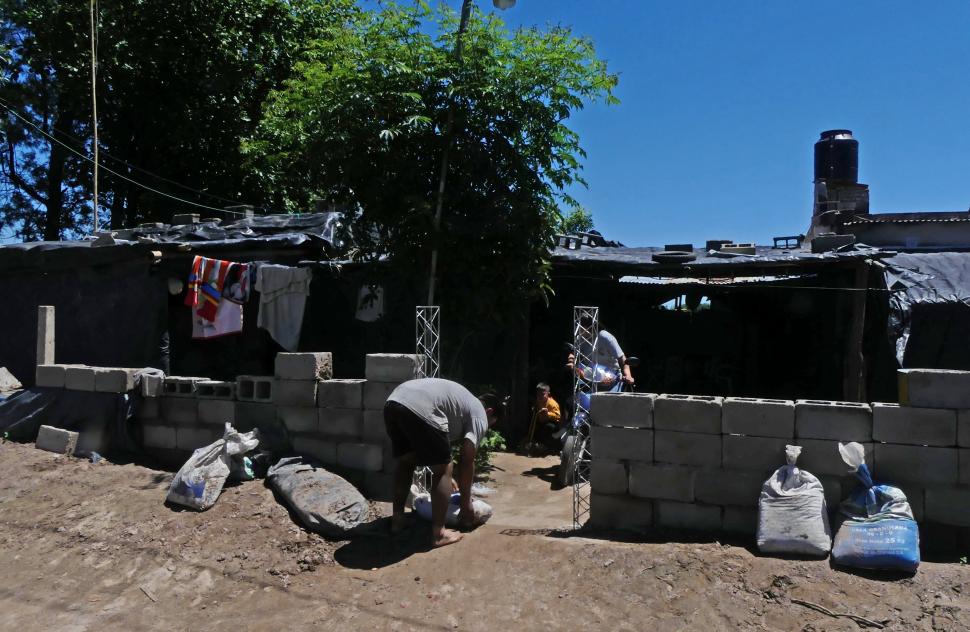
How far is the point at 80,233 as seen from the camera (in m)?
21.5

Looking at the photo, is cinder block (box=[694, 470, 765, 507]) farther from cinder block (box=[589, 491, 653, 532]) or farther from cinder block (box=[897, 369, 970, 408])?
cinder block (box=[897, 369, 970, 408])

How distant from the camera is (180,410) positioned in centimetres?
783

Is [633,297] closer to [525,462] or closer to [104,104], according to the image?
[525,462]

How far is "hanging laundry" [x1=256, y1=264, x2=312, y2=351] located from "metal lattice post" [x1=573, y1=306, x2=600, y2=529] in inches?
151

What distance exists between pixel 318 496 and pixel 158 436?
9.36 feet

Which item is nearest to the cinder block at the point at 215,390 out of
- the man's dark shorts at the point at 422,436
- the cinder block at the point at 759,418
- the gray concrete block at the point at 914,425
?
the man's dark shorts at the point at 422,436

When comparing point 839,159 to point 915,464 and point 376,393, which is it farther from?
point 376,393

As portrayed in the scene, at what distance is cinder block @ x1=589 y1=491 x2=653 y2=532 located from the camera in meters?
5.67

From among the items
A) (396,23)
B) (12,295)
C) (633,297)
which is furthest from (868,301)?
(12,295)

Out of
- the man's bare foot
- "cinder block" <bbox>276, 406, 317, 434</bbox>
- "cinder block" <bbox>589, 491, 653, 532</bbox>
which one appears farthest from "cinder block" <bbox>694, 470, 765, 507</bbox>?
"cinder block" <bbox>276, 406, 317, 434</bbox>

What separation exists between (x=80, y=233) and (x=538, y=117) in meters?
18.7

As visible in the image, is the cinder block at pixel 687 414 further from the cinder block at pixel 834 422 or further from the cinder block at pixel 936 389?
the cinder block at pixel 936 389

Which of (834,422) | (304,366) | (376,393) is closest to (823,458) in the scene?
(834,422)

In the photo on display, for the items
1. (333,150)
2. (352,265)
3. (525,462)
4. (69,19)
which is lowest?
(525,462)
